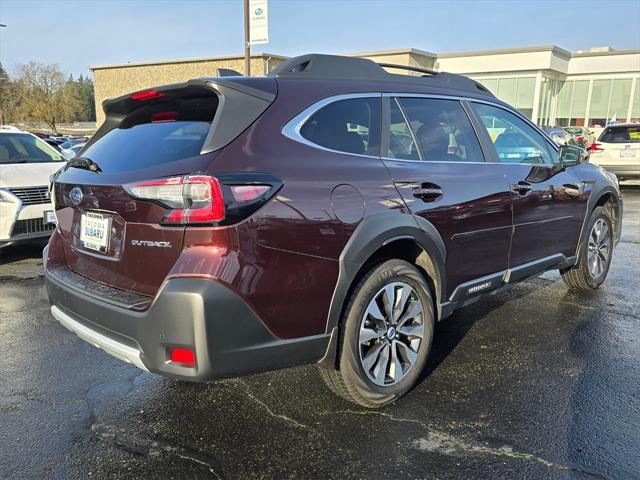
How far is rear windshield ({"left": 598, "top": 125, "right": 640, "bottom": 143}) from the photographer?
43.0 ft

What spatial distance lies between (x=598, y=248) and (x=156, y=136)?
4.39 m

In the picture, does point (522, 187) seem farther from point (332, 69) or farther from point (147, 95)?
point (147, 95)

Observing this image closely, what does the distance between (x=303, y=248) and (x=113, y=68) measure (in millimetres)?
36174

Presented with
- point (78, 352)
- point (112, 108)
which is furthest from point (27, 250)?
point (112, 108)

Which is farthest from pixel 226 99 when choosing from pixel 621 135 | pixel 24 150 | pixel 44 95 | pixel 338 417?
pixel 44 95

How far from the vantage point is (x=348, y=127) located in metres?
2.90

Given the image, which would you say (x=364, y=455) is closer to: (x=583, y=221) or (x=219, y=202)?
(x=219, y=202)

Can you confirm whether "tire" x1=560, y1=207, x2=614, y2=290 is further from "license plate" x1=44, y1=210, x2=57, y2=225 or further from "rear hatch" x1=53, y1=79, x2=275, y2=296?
"license plate" x1=44, y1=210, x2=57, y2=225

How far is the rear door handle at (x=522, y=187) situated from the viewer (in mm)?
3818

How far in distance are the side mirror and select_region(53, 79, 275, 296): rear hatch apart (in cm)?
302

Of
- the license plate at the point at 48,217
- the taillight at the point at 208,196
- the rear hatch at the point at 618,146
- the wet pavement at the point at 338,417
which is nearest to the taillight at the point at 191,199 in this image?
the taillight at the point at 208,196

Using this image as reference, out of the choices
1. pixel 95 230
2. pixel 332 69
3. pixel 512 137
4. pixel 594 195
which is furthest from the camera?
pixel 594 195

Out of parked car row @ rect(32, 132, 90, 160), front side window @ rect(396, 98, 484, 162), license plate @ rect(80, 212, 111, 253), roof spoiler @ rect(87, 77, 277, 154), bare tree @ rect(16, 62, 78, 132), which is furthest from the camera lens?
bare tree @ rect(16, 62, 78, 132)

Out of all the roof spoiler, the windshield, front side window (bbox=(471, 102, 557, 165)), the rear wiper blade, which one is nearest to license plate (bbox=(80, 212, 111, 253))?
the rear wiper blade
